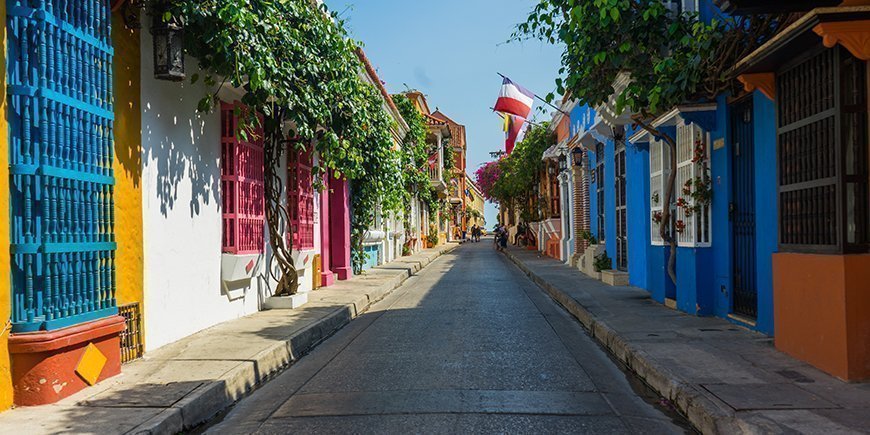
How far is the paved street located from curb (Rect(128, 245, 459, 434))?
15 centimetres

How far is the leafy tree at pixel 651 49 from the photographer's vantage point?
7.98m

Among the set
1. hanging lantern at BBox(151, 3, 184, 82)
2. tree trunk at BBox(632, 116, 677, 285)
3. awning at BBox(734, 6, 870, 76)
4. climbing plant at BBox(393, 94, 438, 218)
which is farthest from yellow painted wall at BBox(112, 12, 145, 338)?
climbing plant at BBox(393, 94, 438, 218)

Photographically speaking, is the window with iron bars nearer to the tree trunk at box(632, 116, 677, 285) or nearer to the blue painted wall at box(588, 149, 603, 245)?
the tree trunk at box(632, 116, 677, 285)

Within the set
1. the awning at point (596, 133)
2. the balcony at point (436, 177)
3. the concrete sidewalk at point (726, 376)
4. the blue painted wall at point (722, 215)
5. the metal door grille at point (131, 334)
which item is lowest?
the concrete sidewalk at point (726, 376)

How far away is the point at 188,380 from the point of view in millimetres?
6156

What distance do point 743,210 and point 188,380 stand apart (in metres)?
6.92

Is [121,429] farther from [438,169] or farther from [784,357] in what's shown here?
[438,169]

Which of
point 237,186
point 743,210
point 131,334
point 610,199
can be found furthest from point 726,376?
point 610,199

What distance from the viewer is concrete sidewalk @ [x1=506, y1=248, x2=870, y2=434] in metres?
4.73

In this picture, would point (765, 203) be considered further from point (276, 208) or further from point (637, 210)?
point (276, 208)

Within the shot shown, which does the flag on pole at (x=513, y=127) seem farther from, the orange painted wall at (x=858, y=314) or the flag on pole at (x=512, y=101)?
the orange painted wall at (x=858, y=314)

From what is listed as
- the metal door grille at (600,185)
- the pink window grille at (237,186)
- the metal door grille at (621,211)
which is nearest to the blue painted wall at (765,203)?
the pink window grille at (237,186)

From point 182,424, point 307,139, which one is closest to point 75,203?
point 182,424

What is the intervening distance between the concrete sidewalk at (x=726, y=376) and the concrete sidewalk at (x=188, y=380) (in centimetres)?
389
